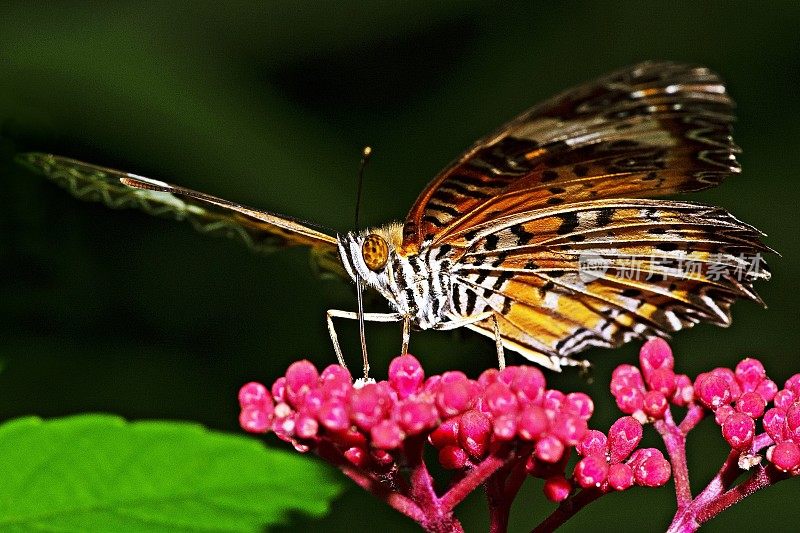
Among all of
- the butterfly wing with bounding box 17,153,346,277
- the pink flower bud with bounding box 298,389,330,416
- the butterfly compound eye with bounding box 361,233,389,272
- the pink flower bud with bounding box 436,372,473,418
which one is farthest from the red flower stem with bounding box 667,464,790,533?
the butterfly wing with bounding box 17,153,346,277

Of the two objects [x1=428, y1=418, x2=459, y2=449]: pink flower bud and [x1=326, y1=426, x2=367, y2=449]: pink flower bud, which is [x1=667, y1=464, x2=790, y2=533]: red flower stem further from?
[x1=326, y1=426, x2=367, y2=449]: pink flower bud

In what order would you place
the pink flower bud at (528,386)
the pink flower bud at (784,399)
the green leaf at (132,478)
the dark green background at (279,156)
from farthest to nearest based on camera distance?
the dark green background at (279,156)
the pink flower bud at (784,399)
the pink flower bud at (528,386)
the green leaf at (132,478)

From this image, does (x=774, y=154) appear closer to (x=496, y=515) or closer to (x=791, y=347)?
(x=791, y=347)

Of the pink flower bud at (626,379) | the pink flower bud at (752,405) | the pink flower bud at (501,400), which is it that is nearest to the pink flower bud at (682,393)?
the pink flower bud at (626,379)

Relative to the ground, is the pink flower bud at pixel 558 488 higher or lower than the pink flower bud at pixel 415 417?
lower

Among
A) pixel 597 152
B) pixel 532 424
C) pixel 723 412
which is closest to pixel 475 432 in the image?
pixel 532 424

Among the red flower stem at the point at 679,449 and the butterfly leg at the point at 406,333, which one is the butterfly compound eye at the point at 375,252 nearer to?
the butterfly leg at the point at 406,333
